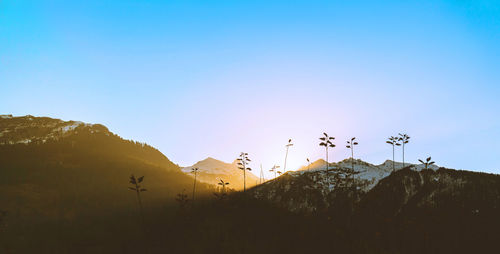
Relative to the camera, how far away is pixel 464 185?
12694 centimetres

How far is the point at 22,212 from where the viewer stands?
4402 inches

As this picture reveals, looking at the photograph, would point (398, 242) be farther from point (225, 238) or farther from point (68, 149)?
point (68, 149)

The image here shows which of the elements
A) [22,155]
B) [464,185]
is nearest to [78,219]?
[22,155]

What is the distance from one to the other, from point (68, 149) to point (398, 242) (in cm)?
19959

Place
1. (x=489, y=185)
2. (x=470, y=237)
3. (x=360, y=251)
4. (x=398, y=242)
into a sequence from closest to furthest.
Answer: (x=360, y=251) → (x=398, y=242) → (x=470, y=237) → (x=489, y=185)

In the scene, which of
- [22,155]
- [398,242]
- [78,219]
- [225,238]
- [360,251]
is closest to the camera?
[360,251]

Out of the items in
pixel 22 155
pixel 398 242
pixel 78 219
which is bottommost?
pixel 78 219

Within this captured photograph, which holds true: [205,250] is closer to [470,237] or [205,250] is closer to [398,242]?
[398,242]

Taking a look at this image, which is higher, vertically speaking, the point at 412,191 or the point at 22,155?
the point at 22,155

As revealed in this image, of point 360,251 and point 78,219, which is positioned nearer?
point 360,251

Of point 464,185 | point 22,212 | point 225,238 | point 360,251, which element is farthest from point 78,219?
point 464,185

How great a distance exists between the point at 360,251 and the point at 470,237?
72741 millimetres

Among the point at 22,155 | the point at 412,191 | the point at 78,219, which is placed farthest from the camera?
the point at 22,155

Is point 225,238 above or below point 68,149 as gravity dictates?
below
